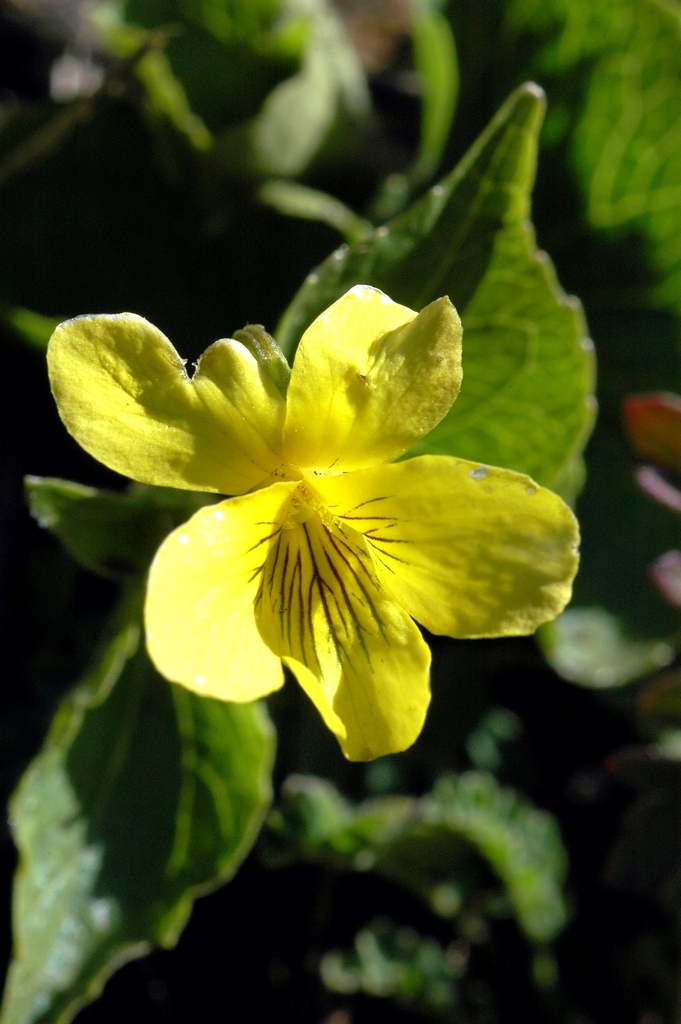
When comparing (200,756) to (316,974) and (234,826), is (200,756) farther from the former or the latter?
(316,974)

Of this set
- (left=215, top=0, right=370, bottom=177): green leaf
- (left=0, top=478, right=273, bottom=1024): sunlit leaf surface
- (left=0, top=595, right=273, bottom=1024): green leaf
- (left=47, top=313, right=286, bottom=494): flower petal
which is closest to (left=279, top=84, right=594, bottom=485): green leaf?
(left=47, top=313, right=286, bottom=494): flower petal

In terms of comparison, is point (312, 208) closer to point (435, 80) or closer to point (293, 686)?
point (435, 80)

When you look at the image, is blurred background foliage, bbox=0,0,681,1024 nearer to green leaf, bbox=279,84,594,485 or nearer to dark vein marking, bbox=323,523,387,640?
green leaf, bbox=279,84,594,485

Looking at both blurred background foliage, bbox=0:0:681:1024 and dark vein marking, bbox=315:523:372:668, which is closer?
dark vein marking, bbox=315:523:372:668

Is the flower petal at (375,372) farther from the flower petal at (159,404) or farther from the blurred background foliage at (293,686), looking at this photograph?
the blurred background foliage at (293,686)

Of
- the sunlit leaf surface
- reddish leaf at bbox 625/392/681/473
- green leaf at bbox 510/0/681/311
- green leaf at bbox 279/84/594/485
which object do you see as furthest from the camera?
green leaf at bbox 510/0/681/311

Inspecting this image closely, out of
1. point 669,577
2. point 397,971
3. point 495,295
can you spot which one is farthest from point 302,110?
point 397,971
